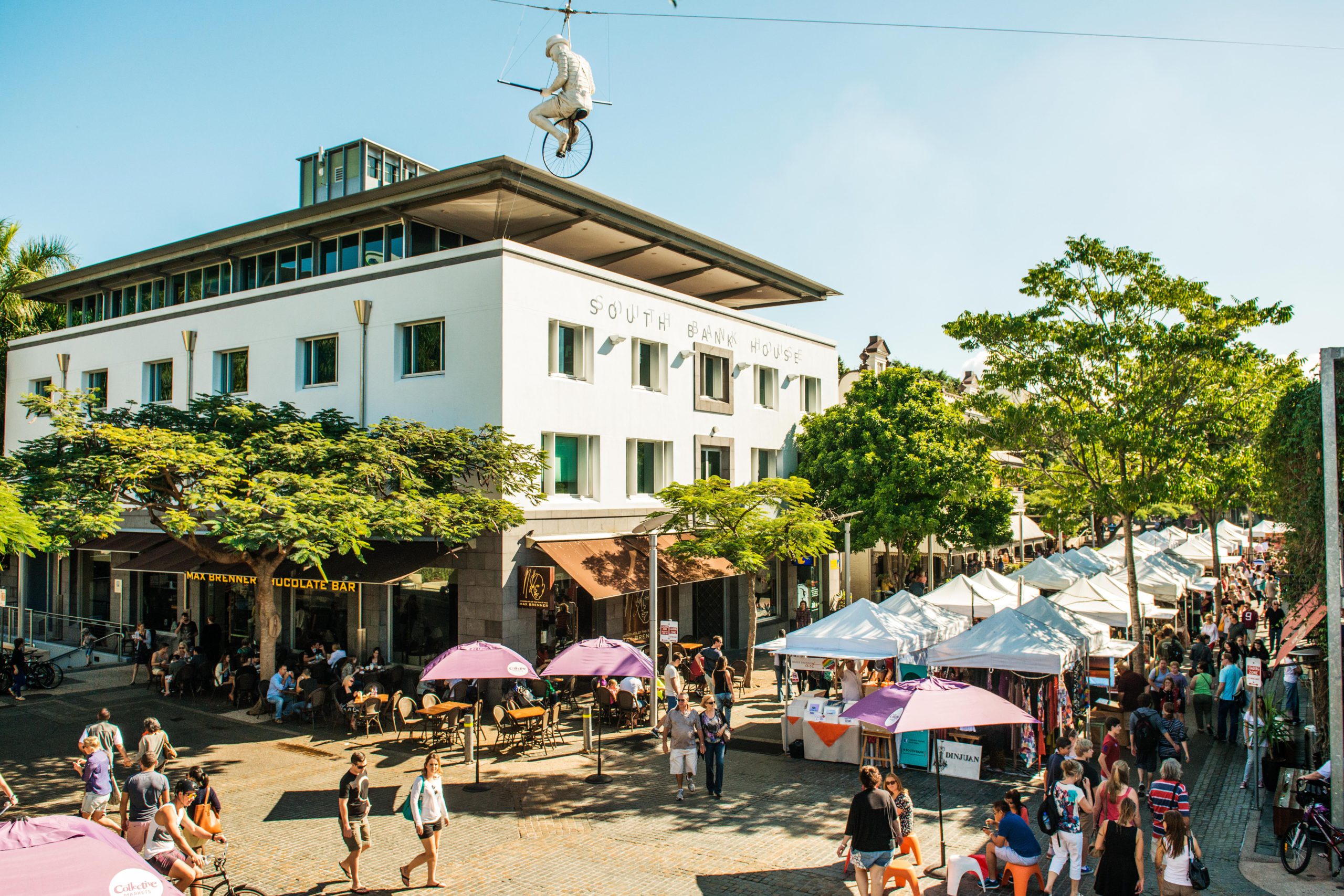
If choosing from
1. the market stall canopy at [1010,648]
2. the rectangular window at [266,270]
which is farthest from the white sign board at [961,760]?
the rectangular window at [266,270]

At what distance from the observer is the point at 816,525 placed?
77.5ft

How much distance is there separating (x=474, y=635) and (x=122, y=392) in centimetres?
1815

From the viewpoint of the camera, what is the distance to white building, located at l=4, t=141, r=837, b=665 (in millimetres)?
21922

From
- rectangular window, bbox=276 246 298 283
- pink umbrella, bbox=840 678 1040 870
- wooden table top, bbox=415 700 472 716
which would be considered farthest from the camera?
rectangular window, bbox=276 246 298 283

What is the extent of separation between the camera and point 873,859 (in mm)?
9727

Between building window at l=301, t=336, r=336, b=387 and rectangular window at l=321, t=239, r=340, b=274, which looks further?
rectangular window at l=321, t=239, r=340, b=274

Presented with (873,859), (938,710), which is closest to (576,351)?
(938,710)

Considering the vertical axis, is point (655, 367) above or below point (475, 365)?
above

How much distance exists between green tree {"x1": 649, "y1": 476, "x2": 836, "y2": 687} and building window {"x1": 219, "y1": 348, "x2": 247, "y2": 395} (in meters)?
13.5

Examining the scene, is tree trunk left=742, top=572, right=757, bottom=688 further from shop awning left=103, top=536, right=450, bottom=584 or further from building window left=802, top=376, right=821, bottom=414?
building window left=802, top=376, right=821, bottom=414

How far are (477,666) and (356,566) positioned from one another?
276 inches

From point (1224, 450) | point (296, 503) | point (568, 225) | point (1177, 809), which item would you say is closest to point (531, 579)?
point (296, 503)

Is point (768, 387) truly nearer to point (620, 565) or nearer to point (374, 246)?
point (620, 565)

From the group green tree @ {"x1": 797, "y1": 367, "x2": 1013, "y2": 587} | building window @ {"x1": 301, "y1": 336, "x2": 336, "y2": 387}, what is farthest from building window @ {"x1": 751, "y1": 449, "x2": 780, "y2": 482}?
building window @ {"x1": 301, "y1": 336, "x2": 336, "y2": 387}
